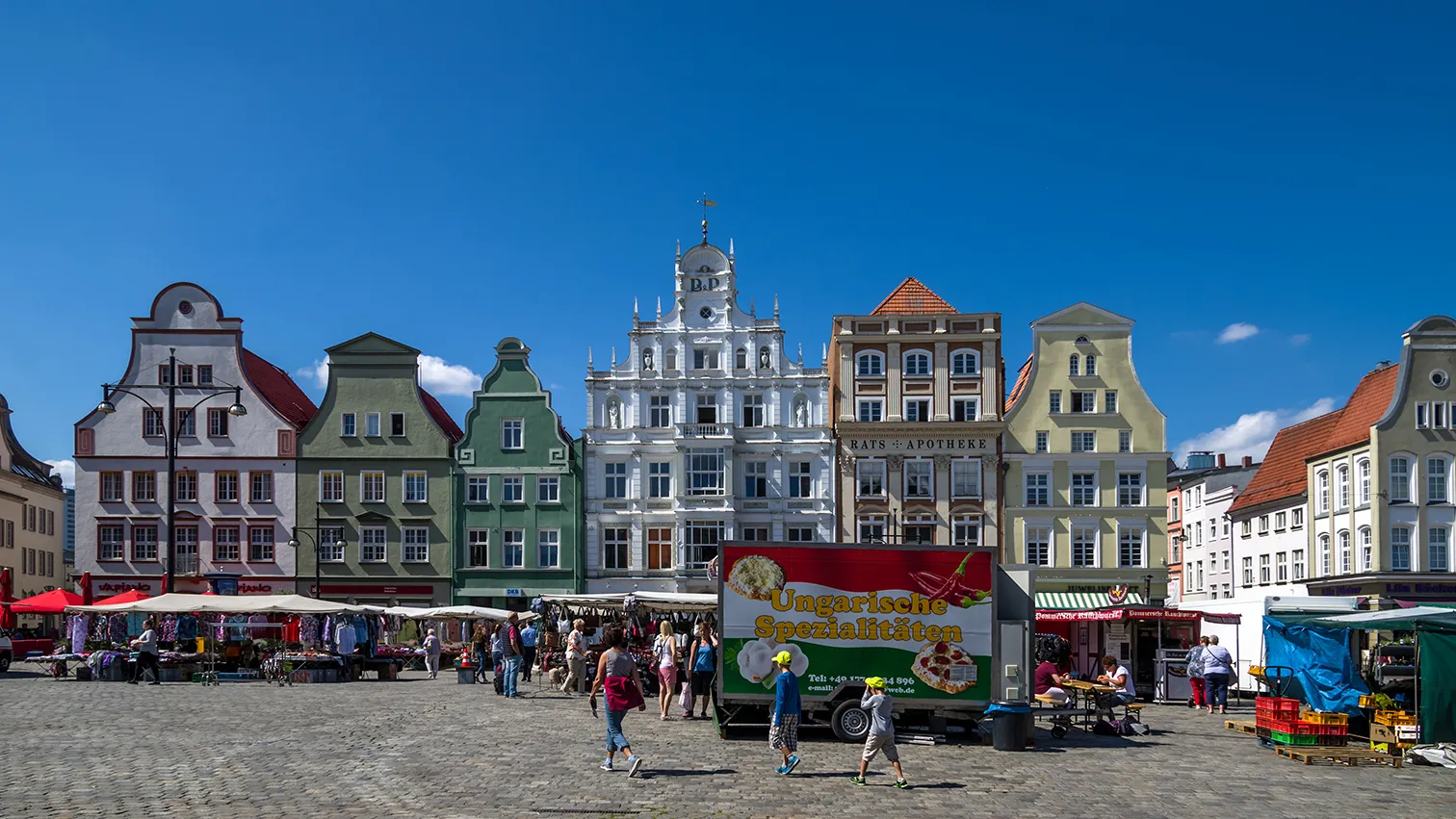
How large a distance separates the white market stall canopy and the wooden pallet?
25365mm

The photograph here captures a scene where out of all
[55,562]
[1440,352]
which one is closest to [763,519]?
[1440,352]

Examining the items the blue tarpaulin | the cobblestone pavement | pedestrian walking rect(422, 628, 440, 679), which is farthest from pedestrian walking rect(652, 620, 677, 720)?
pedestrian walking rect(422, 628, 440, 679)

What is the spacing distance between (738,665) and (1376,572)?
38631 millimetres

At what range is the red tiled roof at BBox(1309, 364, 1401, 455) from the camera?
5438 centimetres

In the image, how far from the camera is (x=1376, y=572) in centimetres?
5250

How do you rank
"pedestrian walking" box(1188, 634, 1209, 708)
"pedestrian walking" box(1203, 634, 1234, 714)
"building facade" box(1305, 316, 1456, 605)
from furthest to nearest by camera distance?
"building facade" box(1305, 316, 1456, 605), "pedestrian walking" box(1188, 634, 1209, 708), "pedestrian walking" box(1203, 634, 1234, 714)

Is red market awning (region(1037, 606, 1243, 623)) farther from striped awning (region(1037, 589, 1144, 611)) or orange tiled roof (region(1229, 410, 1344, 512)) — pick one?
orange tiled roof (region(1229, 410, 1344, 512))

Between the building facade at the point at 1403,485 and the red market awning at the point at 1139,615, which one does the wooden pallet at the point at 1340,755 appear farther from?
the building facade at the point at 1403,485

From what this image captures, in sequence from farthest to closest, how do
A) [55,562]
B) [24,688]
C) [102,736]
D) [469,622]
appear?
[55,562], [469,622], [24,688], [102,736]

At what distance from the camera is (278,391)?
64.2m

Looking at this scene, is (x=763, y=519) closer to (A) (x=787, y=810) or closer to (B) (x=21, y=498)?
(B) (x=21, y=498)

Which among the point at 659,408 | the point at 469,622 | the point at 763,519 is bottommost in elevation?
the point at 469,622

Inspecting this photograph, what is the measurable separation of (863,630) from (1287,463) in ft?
152

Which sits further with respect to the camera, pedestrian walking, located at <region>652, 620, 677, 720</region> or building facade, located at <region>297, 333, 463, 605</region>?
building facade, located at <region>297, 333, 463, 605</region>
